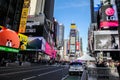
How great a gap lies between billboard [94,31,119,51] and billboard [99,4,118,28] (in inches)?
154

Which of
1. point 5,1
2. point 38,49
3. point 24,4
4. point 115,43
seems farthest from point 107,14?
point 5,1

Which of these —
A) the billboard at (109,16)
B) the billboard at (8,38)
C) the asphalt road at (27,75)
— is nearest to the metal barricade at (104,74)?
the asphalt road at (27,75)

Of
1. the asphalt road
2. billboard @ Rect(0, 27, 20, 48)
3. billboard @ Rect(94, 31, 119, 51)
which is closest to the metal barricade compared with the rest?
the asphalt road

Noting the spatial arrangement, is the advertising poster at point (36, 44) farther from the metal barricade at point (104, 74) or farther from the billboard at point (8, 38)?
the metal barricade at point (104, 74)

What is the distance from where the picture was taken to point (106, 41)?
92.2m

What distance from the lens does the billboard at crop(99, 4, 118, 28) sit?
92.6 metres

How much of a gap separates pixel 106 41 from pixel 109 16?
1173 cm

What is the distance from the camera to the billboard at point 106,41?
300ft

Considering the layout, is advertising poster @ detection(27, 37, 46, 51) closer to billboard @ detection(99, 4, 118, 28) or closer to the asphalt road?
billboard @ detection(99, 4, 118, 28)

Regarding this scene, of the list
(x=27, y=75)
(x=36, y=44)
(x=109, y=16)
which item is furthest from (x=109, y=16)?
(x=27, y=75)

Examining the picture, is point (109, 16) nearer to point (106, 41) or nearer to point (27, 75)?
point (106, 41)

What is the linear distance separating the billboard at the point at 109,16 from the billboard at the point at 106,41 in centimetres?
392

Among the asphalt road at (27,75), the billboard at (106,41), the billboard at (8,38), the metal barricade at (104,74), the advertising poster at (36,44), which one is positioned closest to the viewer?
the asphalt road at (27,75)

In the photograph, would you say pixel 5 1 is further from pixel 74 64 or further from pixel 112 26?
pixel 112 26
